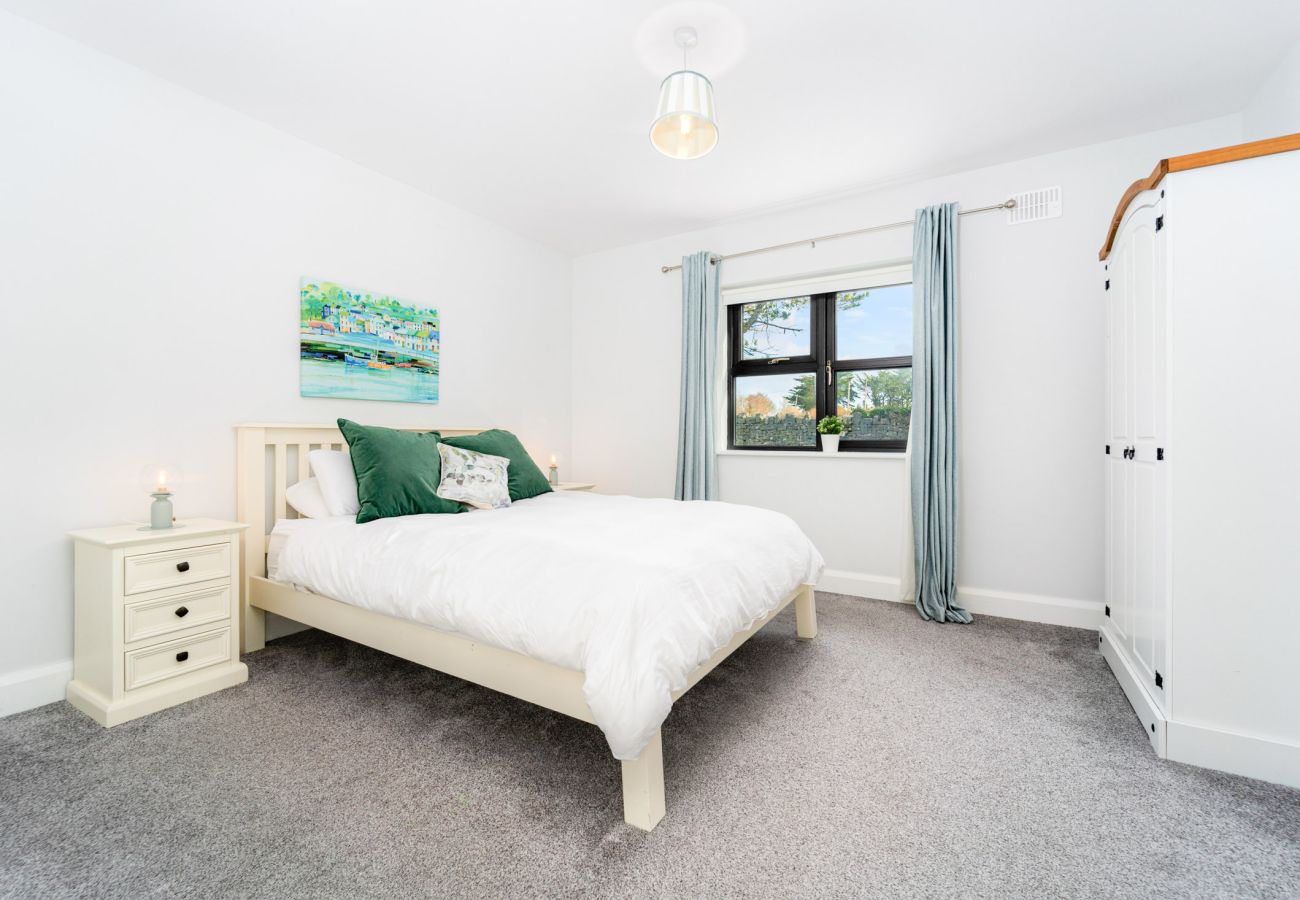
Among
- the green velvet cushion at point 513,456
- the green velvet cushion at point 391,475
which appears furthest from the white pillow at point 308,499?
the green velvet cushion at point 513,456

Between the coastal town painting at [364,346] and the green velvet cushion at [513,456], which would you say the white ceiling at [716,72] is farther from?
the green velvet cushion at [513,456]

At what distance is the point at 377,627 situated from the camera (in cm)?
209

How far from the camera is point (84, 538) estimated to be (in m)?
2.00

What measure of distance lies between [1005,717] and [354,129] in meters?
3.80

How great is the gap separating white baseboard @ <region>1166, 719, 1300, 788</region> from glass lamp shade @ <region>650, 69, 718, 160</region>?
2.47 meters

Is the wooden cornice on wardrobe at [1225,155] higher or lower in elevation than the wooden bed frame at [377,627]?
higher

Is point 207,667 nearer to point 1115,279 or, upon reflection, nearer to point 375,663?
point 375,663

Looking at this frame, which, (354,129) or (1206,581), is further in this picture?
(354,129)

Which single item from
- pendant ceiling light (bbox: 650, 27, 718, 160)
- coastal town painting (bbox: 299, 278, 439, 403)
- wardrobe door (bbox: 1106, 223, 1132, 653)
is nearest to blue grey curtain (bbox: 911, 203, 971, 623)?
wardrobe door (bbox: 1106, 223, 1132, 653)

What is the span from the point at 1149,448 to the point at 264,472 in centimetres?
363

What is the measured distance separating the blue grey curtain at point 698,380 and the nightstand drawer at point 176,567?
2620 mm

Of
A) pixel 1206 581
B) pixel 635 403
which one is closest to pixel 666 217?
pixel 635 403

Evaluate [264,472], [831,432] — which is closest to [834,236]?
[831,432]

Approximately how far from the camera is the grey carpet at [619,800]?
4.13ft
